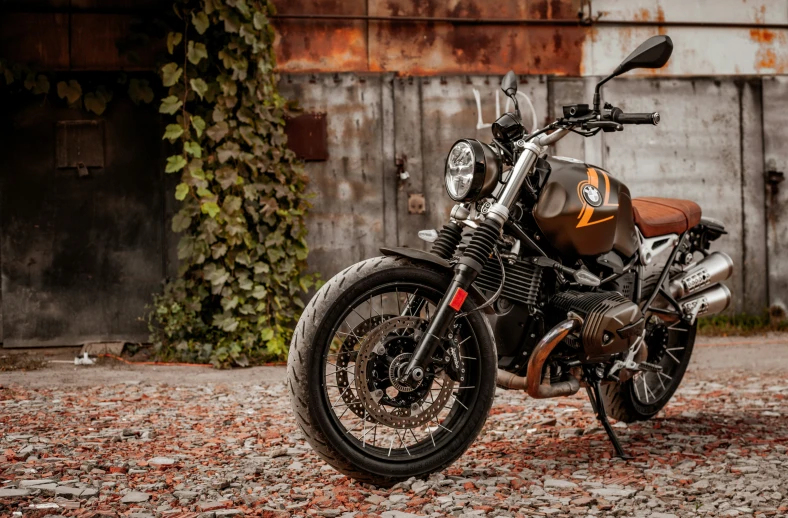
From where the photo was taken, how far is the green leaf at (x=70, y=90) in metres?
6.80

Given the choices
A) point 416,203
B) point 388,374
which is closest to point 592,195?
point 388,374

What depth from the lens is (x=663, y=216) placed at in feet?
13.2

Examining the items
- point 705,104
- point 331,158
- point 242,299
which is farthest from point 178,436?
point 705,104

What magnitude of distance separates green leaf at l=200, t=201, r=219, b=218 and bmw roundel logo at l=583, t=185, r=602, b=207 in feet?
12.1

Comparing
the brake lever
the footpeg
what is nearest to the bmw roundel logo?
the brake lever

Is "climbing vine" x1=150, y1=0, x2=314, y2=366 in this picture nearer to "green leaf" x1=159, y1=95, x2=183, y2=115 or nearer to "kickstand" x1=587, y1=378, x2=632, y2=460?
"green leaf" x1=159, y1=95, x2=183, y2=115

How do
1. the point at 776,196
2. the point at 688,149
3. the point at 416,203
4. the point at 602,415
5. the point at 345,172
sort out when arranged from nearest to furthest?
the point at 602,415
the point at 345,172
the point at 416,203
the point at 688,149
the point at 776,196

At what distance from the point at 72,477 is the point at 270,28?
172 inches

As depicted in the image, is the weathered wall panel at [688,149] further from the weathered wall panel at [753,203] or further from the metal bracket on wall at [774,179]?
the metal bracket on wall at [774,179]

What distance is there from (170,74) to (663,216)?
13.4 feet

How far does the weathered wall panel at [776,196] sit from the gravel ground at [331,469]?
9.87 feet

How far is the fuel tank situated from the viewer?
3357 millimetres

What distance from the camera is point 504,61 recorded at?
761cm

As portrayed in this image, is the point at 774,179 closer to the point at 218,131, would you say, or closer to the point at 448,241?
the point at 218,131
